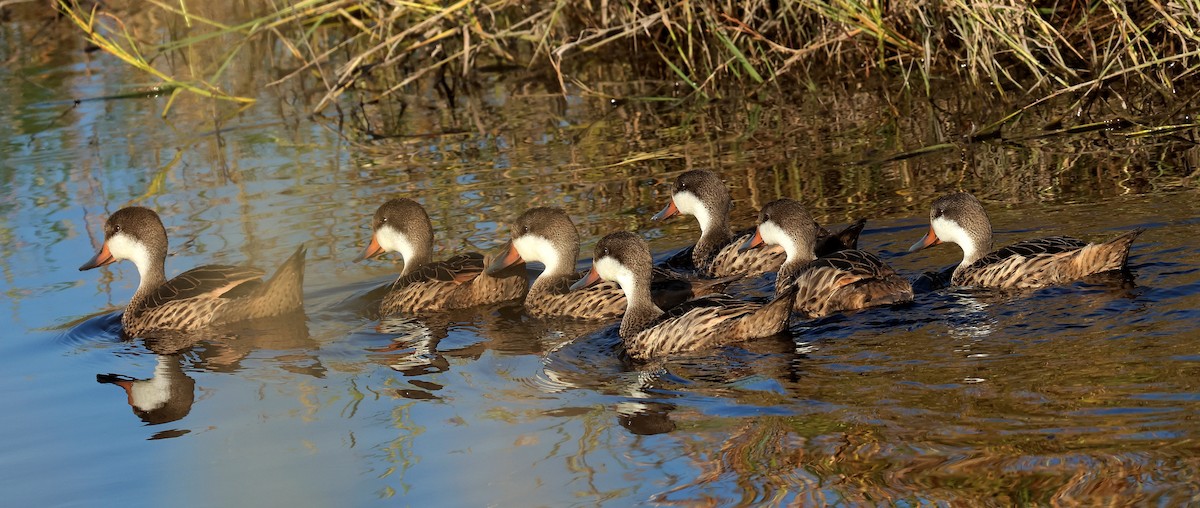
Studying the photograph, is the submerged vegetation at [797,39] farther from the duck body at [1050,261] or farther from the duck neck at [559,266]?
the duck neck at [559,266]

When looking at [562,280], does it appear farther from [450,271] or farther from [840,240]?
[840,240]

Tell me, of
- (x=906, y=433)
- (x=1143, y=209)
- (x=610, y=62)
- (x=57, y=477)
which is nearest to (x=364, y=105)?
(x=610, y=62)

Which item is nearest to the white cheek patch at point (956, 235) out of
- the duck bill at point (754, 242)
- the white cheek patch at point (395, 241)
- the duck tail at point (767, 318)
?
the duck bill at point (754, 242)

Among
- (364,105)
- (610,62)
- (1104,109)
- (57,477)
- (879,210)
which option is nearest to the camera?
(57,477)

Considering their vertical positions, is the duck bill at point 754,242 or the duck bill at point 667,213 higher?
the duck bill at point 667,213

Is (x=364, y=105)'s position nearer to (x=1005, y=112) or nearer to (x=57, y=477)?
(x=1005, y=112)

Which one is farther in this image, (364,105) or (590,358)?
(364,105)

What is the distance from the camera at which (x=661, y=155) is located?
12148 millimetres

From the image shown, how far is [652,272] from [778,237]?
953 millimetres

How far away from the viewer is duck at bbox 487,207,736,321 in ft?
28.3

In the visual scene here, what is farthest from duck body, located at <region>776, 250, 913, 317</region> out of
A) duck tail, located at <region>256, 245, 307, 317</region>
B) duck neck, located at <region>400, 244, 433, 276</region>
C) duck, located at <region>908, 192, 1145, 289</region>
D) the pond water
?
duck tail, located at <region>256, 245, 307, 317</region>

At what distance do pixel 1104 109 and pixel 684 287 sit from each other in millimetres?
5184

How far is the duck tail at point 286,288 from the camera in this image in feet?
28.2

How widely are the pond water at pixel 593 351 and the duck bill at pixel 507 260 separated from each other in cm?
30
